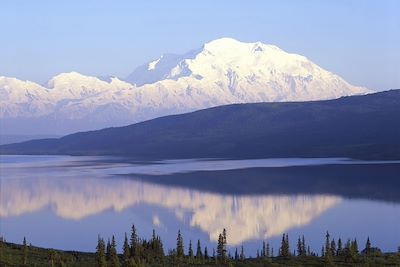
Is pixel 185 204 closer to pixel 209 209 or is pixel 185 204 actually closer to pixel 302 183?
pixel 209 209

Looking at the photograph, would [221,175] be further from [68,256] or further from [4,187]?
[68,256]

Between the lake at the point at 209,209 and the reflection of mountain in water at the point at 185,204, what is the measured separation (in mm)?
171

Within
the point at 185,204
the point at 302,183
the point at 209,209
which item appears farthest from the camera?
the point at 302,183

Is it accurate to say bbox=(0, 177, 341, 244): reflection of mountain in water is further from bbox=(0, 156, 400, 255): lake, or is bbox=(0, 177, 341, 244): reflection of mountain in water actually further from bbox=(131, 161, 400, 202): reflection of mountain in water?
bbox=(131, 161, 400, 202): reflection of mountain in water

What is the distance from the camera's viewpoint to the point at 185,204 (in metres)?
135

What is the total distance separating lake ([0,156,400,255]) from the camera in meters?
95.9

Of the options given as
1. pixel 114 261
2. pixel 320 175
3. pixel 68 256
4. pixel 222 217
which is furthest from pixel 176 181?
pixel 114 261

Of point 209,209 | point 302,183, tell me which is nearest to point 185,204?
point 209,209

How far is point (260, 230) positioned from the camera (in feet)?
330

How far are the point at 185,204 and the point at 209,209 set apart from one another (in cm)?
1030

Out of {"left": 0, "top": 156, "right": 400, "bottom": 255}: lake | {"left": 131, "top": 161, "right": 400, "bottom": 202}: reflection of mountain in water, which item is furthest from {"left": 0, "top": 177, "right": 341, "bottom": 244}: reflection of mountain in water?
{"left": 131, "top": 161, "right": 400, "bottom": 202}: reflection of mountain in water

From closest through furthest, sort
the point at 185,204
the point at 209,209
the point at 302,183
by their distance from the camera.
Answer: the point at 209,209, the point at 185,204, the point at 302,183

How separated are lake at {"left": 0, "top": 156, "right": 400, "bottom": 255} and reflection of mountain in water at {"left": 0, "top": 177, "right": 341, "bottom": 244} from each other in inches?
6.7

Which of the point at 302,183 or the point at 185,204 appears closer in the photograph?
the point at 185,204
